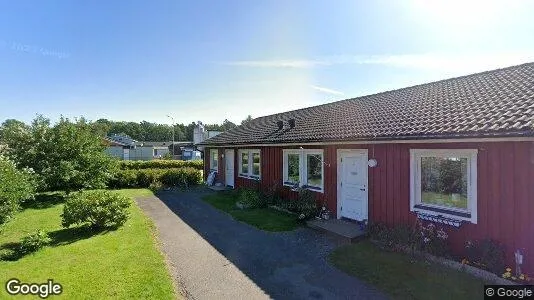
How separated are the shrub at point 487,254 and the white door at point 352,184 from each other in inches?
124

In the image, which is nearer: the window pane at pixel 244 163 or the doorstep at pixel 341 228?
the doorstep at pixel 341 228

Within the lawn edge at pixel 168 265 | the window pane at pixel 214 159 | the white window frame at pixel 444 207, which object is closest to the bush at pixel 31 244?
the lawn edge at pixel 168 265

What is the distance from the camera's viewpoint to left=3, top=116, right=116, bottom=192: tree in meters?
15.5

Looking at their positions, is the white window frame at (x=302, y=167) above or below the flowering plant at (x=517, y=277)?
above

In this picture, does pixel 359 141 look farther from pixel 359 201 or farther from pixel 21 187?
pixel 21 187

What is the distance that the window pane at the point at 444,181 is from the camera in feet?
23.9

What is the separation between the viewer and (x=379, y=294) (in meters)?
5.74

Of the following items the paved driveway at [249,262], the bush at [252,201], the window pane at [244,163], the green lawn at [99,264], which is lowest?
the paved driveway at [249,262]

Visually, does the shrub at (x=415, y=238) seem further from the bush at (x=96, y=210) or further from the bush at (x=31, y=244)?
the bush at (x=31, y=244)

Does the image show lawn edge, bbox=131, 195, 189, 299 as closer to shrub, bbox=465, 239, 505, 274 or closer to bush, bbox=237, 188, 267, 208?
bush, bbox=237, 188, 267, 208

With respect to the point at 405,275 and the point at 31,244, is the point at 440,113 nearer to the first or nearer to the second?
the point at 405,275

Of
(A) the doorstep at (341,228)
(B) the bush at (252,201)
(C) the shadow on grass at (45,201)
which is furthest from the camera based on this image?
(C) the shadow on grass at (45,201)

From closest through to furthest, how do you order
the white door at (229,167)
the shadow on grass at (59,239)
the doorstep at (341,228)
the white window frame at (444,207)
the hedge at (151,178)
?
the white window frame at (444,207) → the shadow on grass at (59,239) → the doorstep at (341,228) → the white door at (229,167) → the hedge at (151,178)

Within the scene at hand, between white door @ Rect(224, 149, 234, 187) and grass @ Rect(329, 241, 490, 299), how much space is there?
11.9m
